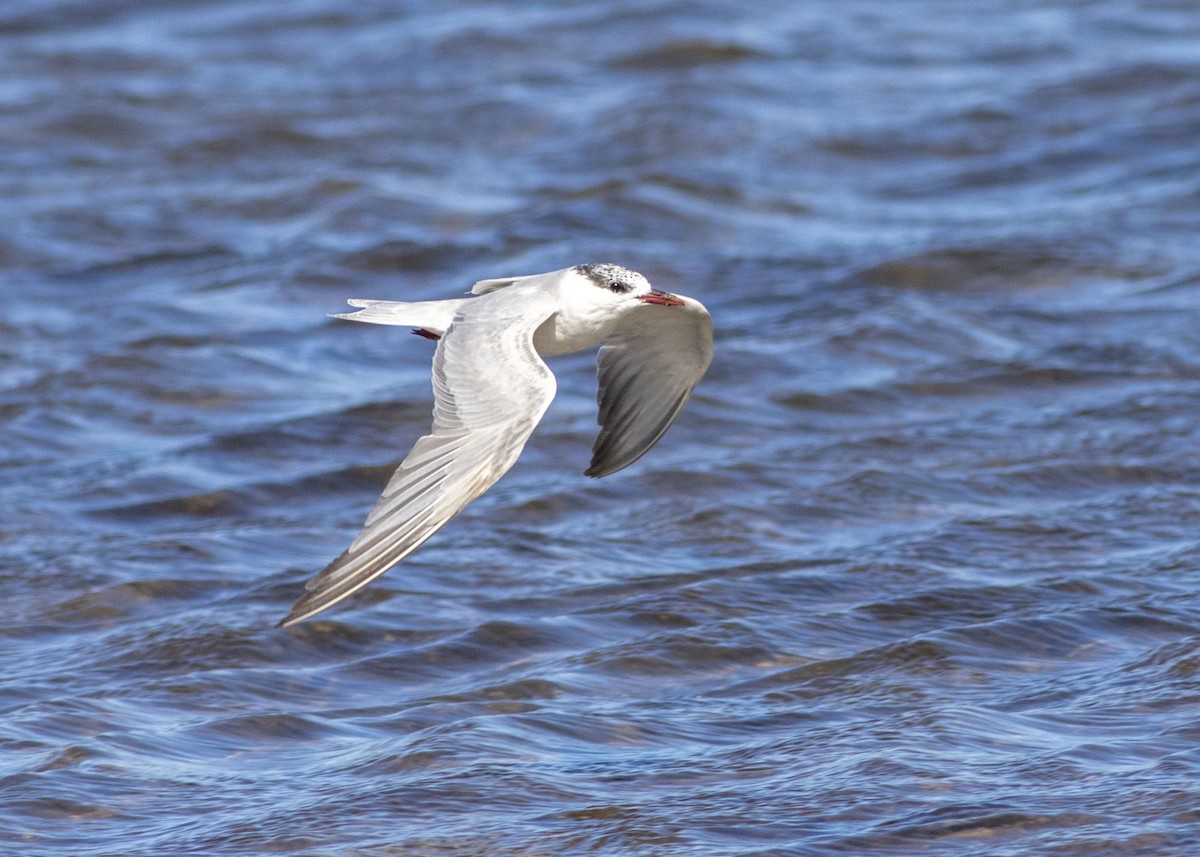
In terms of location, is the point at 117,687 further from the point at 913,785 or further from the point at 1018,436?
the point at 1018,436

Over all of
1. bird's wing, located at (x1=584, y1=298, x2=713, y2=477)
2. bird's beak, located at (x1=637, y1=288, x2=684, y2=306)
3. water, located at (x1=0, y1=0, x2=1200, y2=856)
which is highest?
bird's beak, located at (x1=637, y1=288, x2=684, y2=306)

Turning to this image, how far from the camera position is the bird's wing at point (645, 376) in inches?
273

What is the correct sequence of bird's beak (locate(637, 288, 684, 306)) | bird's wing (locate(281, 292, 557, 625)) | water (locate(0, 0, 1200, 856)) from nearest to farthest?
bird's wing (locate(281, 292, 557, 625))
water (locate(0, 0, 1200, 856))
bird's beak (locate(637, 288, 684, 306))

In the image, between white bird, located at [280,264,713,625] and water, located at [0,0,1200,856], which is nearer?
white bird, located at [280,264,713,625]

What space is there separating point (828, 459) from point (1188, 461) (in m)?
1.69

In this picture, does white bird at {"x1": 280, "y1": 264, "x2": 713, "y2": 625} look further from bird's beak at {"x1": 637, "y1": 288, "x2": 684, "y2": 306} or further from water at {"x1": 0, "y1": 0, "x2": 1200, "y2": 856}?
water at {"x1": 0, "y1": 0, "x2": 1200, "y2": 856}

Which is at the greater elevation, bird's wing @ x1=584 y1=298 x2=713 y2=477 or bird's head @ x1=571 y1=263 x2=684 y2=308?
bird's head @ x1=571 y1=263 x2=684 y2=308

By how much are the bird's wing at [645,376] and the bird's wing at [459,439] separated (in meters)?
0.70

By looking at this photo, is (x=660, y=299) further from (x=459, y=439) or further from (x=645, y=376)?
(x=459, y=439)

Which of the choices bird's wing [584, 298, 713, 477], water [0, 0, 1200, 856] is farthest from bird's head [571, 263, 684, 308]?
water [0, 0, 1200, 856]

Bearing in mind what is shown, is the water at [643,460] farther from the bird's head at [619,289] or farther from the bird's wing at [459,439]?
the bird's head at [619,289]

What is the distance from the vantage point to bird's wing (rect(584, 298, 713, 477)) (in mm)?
6926

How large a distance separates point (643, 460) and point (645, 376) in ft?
7.70

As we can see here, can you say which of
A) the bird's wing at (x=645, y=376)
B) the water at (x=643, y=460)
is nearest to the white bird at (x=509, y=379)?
the bird's wing at (x=645, y=376)
